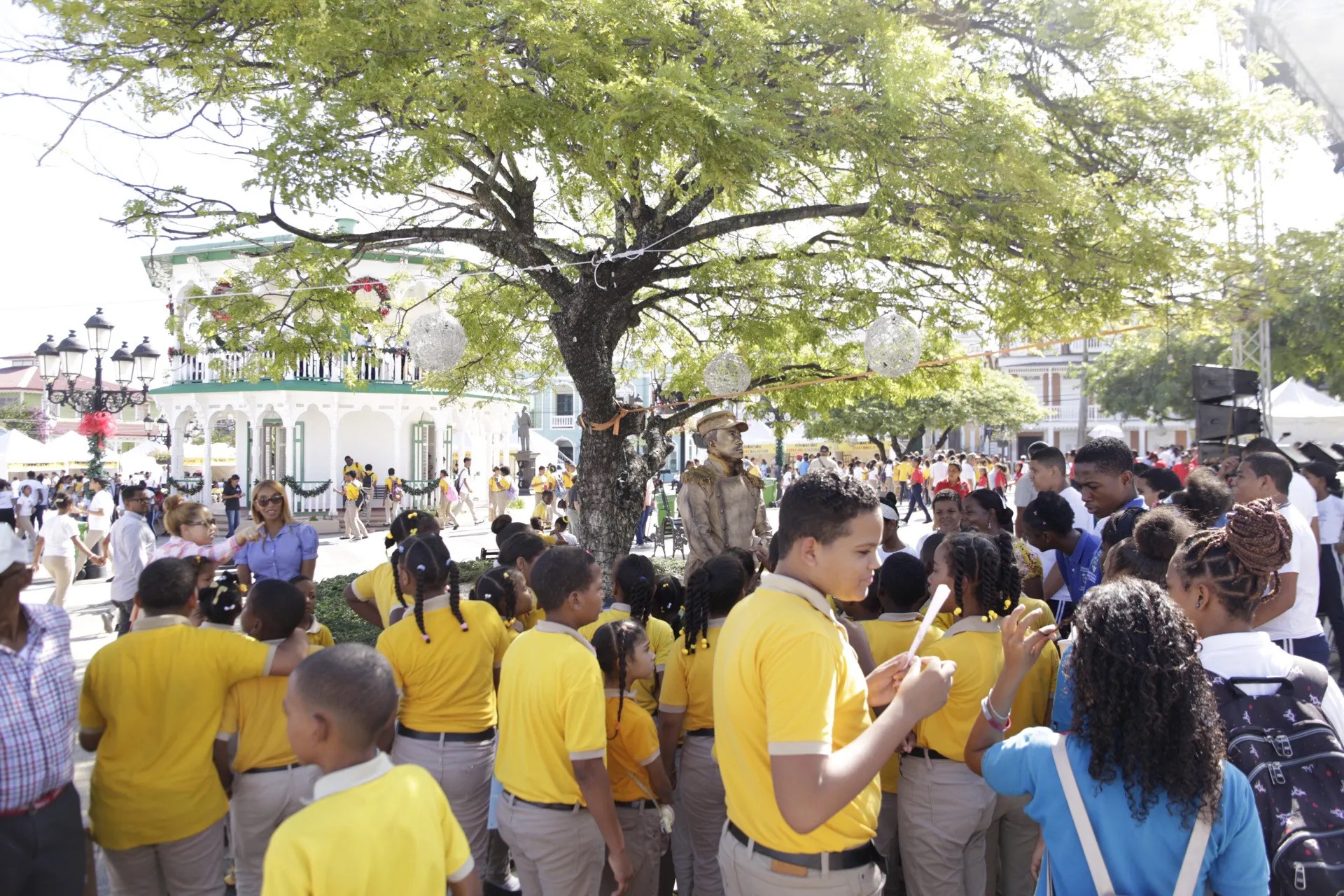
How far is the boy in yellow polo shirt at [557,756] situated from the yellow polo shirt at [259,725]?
959 millimetres

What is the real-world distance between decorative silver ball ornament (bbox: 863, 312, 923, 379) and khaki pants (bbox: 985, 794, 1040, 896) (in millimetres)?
3972

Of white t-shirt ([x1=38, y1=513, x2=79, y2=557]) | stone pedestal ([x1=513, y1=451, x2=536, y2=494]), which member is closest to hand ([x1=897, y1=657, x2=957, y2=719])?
white t-shirt ([x1=38, y1=513, x2=79, y2=557])

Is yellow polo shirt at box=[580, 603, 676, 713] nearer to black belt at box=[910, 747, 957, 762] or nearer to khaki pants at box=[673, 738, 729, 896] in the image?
khaki pants at box=[673, 738, 729, 896]

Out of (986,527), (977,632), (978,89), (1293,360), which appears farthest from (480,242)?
(1293,360)

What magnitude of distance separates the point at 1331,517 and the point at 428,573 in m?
7.63

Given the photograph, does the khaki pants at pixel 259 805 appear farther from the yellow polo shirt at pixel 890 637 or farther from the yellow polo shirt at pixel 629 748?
the yellow polo shirt at pixel 890 637

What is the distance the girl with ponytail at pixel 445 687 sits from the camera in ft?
11.9

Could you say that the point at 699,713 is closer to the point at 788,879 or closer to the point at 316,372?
the point at 788,879

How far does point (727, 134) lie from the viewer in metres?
5.30

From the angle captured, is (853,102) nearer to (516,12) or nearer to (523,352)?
(516,12)

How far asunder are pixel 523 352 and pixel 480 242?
3456mm

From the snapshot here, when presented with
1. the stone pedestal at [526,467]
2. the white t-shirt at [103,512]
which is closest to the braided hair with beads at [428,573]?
the white t-shirt at [103,512]

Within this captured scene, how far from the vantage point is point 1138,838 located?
1.96m

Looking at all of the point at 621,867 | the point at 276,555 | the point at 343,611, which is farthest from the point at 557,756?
the point at 343,611
